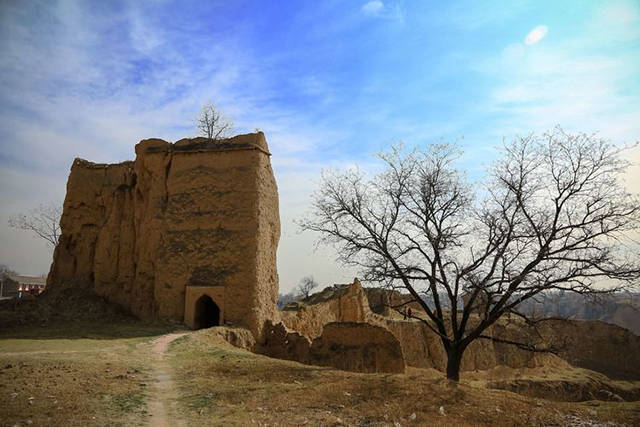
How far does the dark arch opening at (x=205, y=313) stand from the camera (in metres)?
19.1

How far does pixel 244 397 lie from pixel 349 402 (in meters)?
2.06

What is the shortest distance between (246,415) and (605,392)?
31.7 metres

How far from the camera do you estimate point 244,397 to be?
29.5 ft

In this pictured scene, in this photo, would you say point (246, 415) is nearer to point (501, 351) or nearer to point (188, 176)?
point (188, 176)

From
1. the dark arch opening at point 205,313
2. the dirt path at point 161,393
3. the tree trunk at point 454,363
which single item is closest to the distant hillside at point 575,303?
the tree trunk at point 454,363

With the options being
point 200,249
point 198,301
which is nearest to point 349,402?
point 198,301

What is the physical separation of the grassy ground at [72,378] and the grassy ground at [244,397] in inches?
0.7

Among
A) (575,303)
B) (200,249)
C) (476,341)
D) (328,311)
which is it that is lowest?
(476,341)

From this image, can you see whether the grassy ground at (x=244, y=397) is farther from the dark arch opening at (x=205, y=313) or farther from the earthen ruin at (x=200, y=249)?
the dark arch opening at (x=205, y=313)

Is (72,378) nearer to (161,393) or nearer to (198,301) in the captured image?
(161,393)

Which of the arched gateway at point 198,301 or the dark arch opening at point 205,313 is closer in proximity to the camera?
the arched gateway at point 198,301

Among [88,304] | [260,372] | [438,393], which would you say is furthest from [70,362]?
[88,304]

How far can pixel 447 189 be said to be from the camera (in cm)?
1365

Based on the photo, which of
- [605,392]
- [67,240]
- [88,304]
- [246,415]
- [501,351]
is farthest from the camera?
[501,351]
